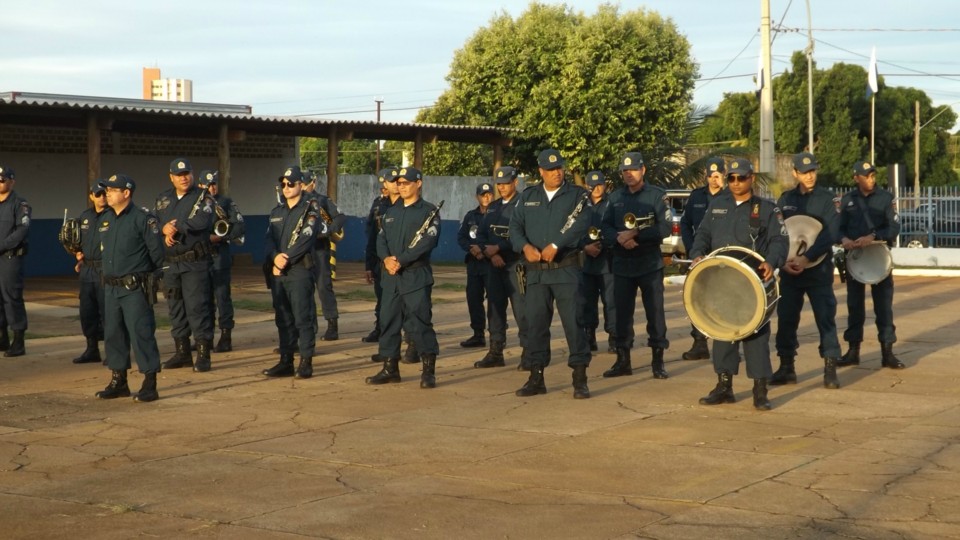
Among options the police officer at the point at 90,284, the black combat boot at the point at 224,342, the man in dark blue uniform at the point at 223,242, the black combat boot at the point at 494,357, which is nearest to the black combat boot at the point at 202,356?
the man in dark blue uniform at the point at 223,242

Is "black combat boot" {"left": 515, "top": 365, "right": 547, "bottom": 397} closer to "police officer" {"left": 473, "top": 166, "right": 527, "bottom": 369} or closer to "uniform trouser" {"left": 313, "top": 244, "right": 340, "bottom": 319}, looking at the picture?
"police officer" {"left": 473, "top": 166, "right": 527, "bottom": 369}

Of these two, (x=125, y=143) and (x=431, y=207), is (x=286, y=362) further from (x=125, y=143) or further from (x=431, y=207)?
(x=125, y=143)

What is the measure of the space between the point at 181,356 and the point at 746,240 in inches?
229

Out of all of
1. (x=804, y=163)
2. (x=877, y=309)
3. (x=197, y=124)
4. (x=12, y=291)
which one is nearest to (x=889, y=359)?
(x=877, y=309)

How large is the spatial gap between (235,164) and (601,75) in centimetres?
1094

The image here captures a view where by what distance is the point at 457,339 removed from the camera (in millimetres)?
15484

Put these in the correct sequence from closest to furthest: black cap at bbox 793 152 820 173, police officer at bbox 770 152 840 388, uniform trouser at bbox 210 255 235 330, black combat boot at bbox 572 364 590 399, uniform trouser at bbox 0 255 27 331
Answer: black combat boot at bbox 572 364 590 399
police officer at bbox 770 152 840 388
black cap at bbox 793 152 820 173
uniform trouser at bbox 0 255 27 331
uniform trouser at bbox 210 255 235 330

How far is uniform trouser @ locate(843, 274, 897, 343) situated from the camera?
41.0 feet

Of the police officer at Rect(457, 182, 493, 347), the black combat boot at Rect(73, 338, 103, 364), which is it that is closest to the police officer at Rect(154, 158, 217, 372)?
the black combat boot at Rect(73, 338, 103, 364)

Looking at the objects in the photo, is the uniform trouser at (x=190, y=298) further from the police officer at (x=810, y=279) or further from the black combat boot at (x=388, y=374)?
the police officer at (x=810, y=279)

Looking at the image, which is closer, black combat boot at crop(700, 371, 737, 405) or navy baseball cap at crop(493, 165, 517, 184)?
black combat boot at crop(700, 371, 737, 405)

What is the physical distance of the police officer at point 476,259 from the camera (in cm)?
1376

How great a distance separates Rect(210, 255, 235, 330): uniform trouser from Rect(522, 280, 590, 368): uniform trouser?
4157 millimetres

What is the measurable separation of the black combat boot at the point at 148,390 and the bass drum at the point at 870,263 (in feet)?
22.0
